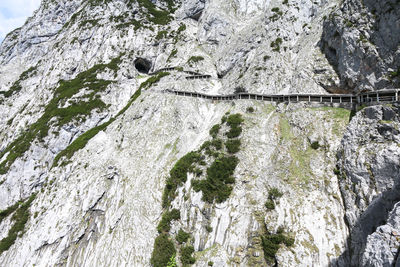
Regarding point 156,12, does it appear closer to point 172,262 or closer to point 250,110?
point 250,110

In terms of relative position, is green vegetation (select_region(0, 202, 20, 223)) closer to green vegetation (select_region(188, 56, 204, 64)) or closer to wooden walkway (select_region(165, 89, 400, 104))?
wooden walkway (select_region(165, 89, 400, 104))

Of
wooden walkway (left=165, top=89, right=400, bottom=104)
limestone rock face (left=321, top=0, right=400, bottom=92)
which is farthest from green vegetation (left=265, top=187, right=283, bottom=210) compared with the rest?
limestone rock face (left=321, top=0, right=400, bottom=92)

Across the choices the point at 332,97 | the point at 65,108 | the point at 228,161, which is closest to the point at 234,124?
the point at 228,161

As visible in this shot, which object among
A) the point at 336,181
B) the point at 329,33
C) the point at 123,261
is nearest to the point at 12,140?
the point at 123,261

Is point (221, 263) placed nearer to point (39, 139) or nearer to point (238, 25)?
point (39, 139)

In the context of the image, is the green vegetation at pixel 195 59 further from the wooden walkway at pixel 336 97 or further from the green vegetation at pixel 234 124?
the green vegetation at pixel 234 124

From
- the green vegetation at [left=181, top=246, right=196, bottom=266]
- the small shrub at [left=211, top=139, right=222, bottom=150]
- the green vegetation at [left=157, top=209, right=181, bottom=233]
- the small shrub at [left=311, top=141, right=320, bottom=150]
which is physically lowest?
the green vegetation at [left=181, top=246, right=196, bottom=266]
